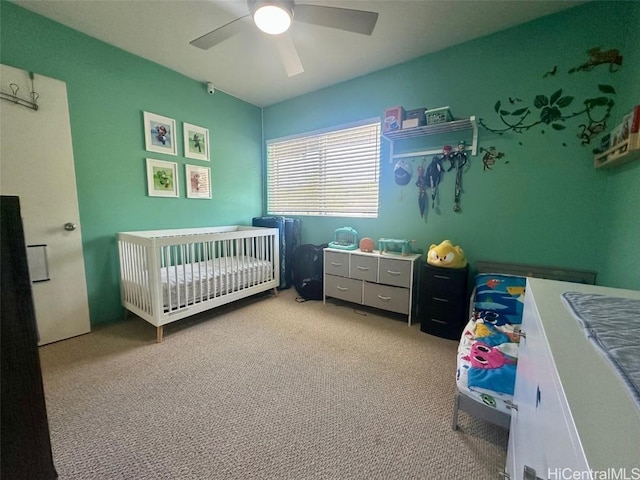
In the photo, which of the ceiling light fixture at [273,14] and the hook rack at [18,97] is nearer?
the ceiling light fixture at [273,14]

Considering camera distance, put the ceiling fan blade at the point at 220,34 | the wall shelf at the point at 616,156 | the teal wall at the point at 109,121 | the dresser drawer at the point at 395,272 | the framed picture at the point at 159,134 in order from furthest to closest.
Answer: the framed picture at the point at 159,134
the dresser drawer at the point at 395,272
the teal wall at the point at 109,121
the ceiling fan blade at the point at 220,34
the wall shelf at the point at 616,156

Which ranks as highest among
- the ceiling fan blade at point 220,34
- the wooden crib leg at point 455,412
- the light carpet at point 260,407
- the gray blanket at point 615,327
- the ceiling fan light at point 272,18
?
the ceiling fan blade at point 220,34

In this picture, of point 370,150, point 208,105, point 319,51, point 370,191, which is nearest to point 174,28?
point 208,105

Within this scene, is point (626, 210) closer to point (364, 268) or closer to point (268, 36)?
point (364, 268)

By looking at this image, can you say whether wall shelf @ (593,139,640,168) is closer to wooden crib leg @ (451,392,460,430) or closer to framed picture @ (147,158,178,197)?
wooden crib leg @ (451,392,460,430)

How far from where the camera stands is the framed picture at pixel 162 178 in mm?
2609

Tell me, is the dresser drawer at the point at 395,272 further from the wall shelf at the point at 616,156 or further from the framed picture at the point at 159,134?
the framed picture at the point at 159,134

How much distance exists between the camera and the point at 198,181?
119 inches

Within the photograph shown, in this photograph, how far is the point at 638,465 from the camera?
1.04 ft

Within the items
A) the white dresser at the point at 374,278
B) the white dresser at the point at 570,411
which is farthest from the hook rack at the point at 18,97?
the white dresser at the point at 570,411

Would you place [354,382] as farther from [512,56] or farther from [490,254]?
[512,56]

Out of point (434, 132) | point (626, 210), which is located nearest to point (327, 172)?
point (434, 132)

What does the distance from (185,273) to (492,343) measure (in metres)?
2.36

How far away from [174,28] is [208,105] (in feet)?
3.32
